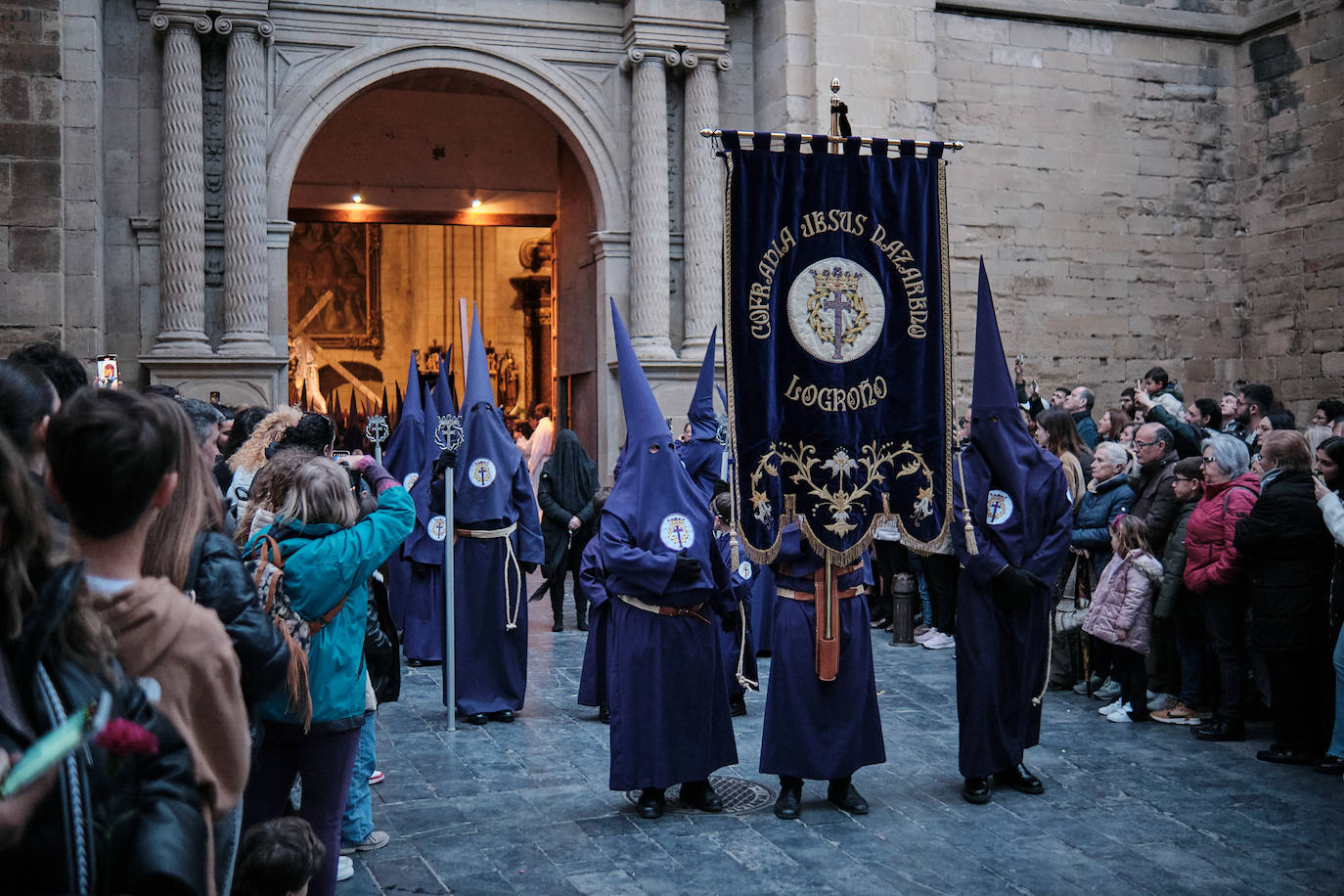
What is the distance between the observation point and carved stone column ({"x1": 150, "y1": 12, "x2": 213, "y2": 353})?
11758 millimetres

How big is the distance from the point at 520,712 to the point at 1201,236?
39.1 feet

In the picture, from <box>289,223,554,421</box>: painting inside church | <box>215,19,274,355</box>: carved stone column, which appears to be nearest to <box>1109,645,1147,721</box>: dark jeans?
<box>215,19,274,355</box>: carved stone column

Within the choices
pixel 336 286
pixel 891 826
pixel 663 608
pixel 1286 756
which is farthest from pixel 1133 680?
pixel 336 286


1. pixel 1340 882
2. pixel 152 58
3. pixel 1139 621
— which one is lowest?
pixel 1340 882

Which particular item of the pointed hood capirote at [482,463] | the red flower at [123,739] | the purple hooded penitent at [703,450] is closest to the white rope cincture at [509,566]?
the pointed hood capirote at [482,463]

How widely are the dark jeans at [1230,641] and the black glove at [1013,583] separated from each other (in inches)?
66.7

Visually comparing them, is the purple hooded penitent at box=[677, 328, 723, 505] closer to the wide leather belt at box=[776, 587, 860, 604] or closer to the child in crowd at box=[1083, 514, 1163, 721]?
the child in crowd at box=[1083, 514, 1163, 721]

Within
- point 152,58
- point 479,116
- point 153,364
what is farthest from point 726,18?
point 153,364

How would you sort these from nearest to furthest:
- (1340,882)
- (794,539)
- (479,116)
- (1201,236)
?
1. (1340,882)
2. (794,539)
3. (1201,236)
4. (479,116)

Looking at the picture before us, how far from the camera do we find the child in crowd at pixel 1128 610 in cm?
710

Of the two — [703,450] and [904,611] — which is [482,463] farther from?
[904,611]

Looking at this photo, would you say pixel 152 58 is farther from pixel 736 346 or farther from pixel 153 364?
pixel 736 346

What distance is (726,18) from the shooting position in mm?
13758

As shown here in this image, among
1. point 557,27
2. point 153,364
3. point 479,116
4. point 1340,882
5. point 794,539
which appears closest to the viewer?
point 1340,882
